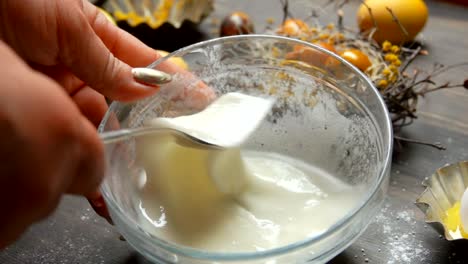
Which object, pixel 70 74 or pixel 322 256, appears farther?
pixel 70 74

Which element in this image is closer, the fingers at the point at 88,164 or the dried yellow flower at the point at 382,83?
the fingers at the point at 88,164

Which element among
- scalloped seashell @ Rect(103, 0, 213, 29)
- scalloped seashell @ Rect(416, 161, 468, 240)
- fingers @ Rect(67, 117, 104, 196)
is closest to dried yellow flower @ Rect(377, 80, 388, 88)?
scalloped seashell @ Rect(416, 161, 468, 240)

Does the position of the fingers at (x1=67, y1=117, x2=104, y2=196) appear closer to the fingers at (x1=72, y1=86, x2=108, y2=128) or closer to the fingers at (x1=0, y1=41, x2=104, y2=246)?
the fingers at (x1=0, y1=41, x2=104, y2=246)

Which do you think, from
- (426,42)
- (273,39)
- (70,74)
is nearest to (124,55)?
(70,74)

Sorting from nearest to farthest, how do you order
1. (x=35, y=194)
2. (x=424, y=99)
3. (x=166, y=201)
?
(x=35, y=194) → (x=166, y=201) → (x=424, y=99)

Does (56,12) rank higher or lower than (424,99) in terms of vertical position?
higher

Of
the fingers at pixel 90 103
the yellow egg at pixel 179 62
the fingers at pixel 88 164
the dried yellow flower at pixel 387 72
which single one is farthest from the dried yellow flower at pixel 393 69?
the fingers at pixel 88 164

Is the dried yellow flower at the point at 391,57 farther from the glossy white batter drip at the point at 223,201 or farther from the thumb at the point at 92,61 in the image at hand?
the thumb at the point at 92,61

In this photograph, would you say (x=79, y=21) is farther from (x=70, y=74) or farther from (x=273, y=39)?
(x=273, y=39)
